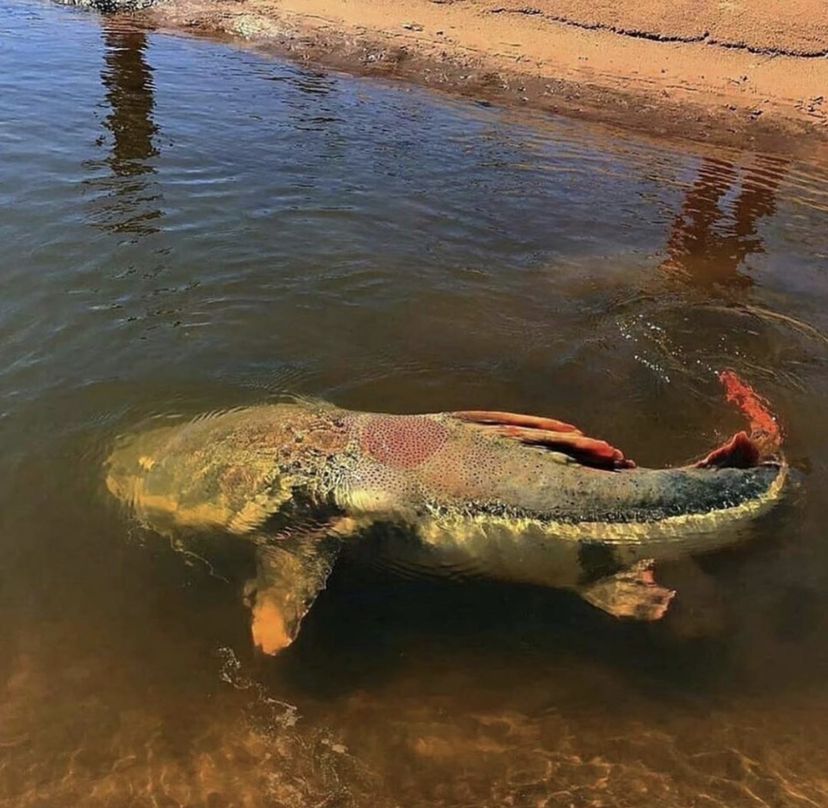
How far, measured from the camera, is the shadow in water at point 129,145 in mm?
8555

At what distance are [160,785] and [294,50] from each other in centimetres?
1636

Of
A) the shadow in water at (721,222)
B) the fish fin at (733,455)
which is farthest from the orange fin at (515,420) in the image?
the shadow in water at (721,222)

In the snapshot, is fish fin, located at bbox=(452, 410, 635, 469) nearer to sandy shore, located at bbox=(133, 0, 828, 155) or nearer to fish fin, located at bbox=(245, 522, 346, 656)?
fish fin, located at bbox=(245, 522, 346, 656)

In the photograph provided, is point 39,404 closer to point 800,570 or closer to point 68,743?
point 68,743

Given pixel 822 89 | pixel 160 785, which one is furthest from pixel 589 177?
pixel 160 785

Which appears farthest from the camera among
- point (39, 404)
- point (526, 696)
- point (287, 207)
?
point (287, 207)

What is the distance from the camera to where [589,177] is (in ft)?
36.7

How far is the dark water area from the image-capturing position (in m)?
3.98

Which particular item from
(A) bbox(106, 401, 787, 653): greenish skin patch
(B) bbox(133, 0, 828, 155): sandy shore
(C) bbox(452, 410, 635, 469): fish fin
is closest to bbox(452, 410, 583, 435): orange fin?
(C) bbox(452, 410, 635, 469): fish fin

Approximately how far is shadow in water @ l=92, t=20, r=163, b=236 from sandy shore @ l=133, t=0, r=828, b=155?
3.68 metres

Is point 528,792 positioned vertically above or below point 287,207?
below

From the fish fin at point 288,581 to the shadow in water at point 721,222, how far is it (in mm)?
5590

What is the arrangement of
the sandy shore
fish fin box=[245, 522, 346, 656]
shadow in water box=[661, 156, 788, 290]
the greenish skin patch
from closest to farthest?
fish fin box=[245, 522, 346, 656], the greenish skin patch, shadow in water box=[661, 156, 788, 290], the sandy shore

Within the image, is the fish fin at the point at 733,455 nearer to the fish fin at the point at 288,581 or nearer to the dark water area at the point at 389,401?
the dark water area at the point at 389,401
